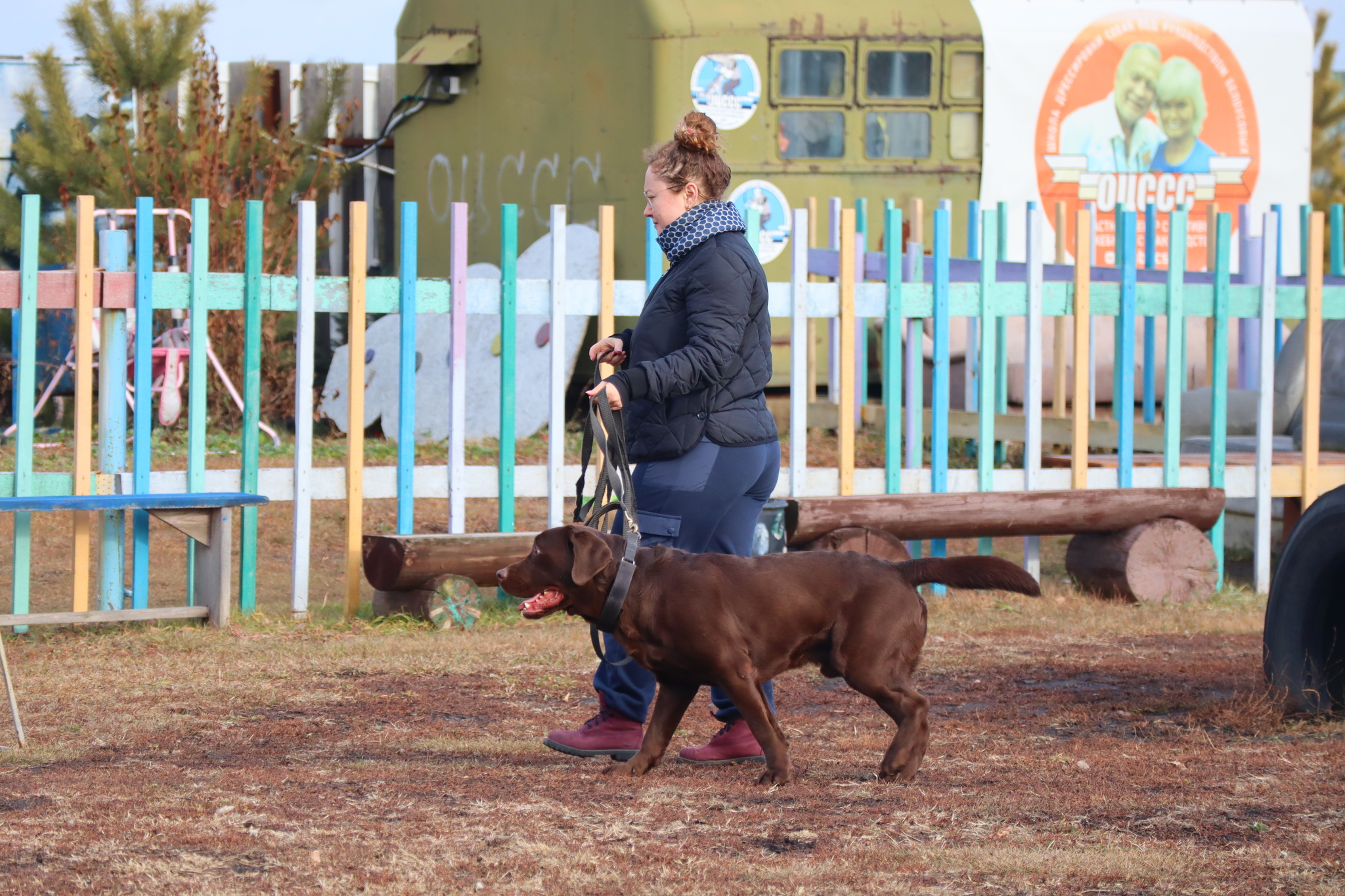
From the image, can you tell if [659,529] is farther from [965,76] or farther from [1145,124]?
[1145,124]

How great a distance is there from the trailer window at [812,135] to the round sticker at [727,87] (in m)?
0.34

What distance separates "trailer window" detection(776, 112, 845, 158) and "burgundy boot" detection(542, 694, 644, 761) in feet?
29.3

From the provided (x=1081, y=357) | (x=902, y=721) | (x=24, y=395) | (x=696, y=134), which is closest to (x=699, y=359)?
(x=696, y=134)

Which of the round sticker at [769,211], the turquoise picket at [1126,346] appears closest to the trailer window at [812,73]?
the round sticker at [769,211]

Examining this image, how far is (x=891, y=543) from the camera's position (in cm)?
789

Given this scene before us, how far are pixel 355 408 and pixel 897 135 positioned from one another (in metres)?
7.24

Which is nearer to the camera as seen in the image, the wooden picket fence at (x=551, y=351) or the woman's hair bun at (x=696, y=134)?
the woman's hair bun at (x=696, y=134)

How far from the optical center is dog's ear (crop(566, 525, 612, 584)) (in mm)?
3980

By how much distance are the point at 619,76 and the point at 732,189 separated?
1.34m

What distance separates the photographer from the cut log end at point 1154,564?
839 centimetres

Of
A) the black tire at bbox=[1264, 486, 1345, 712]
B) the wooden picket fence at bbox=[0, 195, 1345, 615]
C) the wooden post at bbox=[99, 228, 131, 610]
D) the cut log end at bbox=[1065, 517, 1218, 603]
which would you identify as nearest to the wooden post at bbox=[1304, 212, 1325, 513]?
the wooden picket fence at bbox=[0, 195, 1345, 615]

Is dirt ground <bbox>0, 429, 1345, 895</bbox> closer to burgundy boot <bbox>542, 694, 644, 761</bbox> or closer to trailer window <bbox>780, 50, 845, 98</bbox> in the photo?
burgundy boot <bbox>542, 694, 644, 761</bbox>

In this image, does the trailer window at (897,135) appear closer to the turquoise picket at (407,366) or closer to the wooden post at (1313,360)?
the wooden post at (1313,360)

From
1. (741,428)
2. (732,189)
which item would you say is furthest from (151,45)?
(741,428)
